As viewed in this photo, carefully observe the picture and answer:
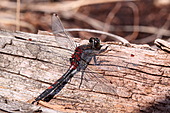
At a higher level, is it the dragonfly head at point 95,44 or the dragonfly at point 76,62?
the dragonfly head at point 95,44

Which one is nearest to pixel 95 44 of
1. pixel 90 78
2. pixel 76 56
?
pixel 76 56

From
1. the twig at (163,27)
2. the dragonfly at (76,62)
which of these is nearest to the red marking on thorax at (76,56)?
the dragonfly at (76,62)

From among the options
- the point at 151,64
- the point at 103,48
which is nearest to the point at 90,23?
the point at 103,48

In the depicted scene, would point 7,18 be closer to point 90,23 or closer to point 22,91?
point 90,23

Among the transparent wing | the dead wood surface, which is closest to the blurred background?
the transparent wing

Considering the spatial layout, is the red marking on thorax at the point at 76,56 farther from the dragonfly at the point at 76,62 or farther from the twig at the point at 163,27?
the twig at the point at 163,27
